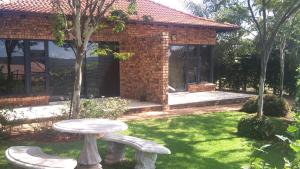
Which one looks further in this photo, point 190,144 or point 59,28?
point 59,28

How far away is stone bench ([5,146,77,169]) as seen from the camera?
492 centimetres

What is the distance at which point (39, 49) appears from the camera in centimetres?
1416

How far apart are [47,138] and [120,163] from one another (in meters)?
2.54

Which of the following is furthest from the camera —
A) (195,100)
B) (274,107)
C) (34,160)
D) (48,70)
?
(195,100)

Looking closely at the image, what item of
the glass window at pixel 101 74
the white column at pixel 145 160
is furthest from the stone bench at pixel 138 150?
the glass window at pixel 101 74

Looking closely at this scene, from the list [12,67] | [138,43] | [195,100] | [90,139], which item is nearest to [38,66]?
[12,67]

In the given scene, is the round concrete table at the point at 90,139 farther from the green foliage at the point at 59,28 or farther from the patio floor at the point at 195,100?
the patio floor at the point at 195,100

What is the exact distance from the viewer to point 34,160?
204 inches

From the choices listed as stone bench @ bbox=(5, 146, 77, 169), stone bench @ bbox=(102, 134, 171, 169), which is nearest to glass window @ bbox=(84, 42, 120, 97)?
stone bench @ bbox=(102, 134, 171, 169)

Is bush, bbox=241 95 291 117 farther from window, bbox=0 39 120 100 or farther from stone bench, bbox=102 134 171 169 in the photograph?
stone bench, bbox=102 134 171 169

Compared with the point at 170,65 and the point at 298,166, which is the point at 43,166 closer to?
the point at 298,166

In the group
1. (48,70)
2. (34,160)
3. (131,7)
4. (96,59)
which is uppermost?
(131,7)

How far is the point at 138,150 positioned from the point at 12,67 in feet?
29.2

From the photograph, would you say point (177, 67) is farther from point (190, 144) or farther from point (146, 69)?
point (190, 144)
